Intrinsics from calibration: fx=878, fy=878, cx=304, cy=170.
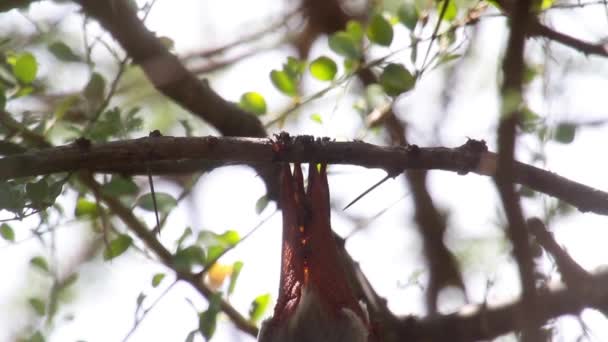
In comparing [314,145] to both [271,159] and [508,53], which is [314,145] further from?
[508,53]

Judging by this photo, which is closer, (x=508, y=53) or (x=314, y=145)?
(x=508, y=53)

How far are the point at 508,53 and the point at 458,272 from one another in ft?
12.8

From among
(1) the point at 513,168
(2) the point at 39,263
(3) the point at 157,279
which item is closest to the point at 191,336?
(3) the point at 157,279

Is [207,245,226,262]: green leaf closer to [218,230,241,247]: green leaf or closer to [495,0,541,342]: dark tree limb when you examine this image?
[218,230,241,247]: green leaf

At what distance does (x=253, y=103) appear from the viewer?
446cm

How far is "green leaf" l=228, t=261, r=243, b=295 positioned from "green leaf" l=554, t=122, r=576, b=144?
1556 mm

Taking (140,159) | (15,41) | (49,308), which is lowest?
(140,159)

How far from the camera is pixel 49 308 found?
4.19 m

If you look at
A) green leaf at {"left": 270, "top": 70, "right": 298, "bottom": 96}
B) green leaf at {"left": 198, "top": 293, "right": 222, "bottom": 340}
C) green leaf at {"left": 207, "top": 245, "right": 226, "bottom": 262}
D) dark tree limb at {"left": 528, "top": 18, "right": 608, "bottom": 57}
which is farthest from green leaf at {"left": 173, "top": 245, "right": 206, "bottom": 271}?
dark tree limb at {"left": 528, "top": 18, "right": 608, "bottom": 57}

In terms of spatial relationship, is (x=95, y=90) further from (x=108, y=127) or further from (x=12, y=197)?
(x=12, y=197)

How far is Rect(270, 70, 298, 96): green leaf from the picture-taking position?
4.32m

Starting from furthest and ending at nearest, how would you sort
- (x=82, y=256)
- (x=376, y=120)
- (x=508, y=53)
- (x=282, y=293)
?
(x=82, y=256) < (x=376, y=120) < (x=282, y=293) < (x=508, y=53)

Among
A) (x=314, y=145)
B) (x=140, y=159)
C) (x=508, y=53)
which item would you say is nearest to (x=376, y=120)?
(x=314, y=145)

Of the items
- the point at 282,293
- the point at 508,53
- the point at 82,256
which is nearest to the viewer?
the point at 508,53
